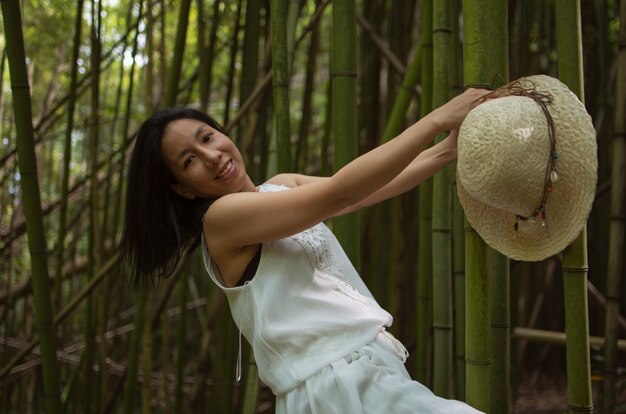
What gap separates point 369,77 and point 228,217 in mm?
1591

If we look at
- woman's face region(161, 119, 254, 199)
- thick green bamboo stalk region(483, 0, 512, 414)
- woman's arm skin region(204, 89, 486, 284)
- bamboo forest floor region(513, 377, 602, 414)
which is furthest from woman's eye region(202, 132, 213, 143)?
bamboo forest floor region(513, 377, 602, 414)

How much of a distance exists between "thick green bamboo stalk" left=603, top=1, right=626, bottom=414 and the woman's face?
2.83 ft

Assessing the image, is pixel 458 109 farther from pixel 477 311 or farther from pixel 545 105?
pixel 477 311

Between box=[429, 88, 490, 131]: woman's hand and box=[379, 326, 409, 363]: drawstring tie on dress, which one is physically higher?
box=[429, 88, 490, 131]: woman's hand

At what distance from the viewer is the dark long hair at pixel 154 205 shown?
1.34 meters

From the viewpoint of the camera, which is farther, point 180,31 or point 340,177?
point 180,31

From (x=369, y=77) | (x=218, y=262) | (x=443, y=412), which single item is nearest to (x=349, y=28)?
(x=218, y=262)

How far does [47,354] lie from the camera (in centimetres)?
175

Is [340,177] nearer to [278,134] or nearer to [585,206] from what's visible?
[585,206]

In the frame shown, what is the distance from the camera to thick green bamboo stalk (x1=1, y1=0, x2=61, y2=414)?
1.61 metres

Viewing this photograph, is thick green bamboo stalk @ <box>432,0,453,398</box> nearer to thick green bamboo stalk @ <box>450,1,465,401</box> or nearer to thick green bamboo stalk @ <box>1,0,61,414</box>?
thick green bamboo stalk @ <box>450,1,465,401</box>

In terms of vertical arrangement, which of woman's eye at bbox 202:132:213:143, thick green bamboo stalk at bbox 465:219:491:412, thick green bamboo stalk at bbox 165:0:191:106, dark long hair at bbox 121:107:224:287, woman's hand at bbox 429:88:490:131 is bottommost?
thick green bamboo stalk at bbox 465:219:491:412

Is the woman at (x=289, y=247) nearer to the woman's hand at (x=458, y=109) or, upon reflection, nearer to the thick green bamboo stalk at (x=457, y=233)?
the woman's hand at (x=458, y=109)

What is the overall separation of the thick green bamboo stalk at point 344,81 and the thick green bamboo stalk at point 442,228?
164mm
